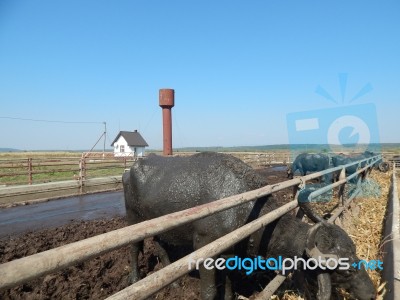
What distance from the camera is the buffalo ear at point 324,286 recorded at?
2.51 m

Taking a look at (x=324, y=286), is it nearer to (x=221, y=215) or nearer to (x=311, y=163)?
(x=221, y=215)

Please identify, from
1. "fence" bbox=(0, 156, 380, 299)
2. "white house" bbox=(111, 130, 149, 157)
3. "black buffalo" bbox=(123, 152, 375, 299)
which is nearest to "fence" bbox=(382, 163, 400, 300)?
"black buffalo" bbox=(123, 152, 375, 299)

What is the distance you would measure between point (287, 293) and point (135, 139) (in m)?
49.4

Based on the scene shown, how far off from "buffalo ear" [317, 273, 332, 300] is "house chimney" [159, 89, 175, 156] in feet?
24.6

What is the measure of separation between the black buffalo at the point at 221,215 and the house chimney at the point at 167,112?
4798 mm

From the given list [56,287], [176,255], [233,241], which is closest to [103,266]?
[56,287]

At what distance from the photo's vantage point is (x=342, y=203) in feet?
19.4

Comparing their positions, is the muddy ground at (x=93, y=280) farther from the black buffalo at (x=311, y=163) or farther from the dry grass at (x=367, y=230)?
the black buffalo at (x=311, y=163)

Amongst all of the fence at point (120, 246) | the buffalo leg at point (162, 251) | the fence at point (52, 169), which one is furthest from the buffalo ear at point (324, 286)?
the fence at point (52, 169)

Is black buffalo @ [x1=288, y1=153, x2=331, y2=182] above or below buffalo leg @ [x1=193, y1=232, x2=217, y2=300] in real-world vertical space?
above

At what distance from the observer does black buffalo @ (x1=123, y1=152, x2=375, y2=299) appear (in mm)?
2754

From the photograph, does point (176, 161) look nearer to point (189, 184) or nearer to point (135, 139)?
point (189, 184)

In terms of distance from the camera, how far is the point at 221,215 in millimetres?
3369

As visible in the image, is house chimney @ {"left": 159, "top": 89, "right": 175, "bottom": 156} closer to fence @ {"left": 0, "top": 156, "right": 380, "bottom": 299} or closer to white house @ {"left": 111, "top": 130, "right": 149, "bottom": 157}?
fence @ {"left": 0, "top": 156, "right": 380, "bottom": 299}
